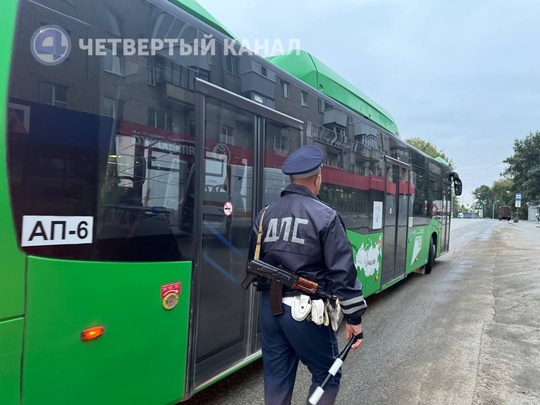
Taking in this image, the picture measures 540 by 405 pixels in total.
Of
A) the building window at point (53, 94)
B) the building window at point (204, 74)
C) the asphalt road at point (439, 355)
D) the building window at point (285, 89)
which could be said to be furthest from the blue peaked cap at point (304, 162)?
the asphalt road at point (439, 355)

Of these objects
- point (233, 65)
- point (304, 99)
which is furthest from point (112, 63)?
point (304, 99)

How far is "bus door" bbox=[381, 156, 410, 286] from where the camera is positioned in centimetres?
677

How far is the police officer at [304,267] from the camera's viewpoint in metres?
2.15

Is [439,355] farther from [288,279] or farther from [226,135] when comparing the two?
[226,135]

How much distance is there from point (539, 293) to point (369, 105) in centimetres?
542

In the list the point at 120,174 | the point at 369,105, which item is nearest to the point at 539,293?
the point at 369,105

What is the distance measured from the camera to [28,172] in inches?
70.1

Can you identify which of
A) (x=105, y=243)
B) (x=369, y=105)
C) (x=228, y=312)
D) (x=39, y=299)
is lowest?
(x=228, y=312)

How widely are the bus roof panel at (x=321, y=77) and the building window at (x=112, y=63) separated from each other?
311 cm

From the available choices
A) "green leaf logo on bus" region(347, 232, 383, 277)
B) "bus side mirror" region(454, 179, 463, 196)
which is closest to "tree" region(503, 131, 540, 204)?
"bus side mirror" region(454, 179, 463, 196)

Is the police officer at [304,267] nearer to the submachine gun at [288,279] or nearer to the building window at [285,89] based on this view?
the submachine gun at [288,279]

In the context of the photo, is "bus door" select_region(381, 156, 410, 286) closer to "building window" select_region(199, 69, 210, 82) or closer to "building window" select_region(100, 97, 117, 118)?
"building window" select_region(199, 69, 210, 82)

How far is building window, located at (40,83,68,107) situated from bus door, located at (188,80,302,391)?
99cm

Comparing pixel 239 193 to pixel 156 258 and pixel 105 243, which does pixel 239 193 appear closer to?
Result: pixel 156 258
